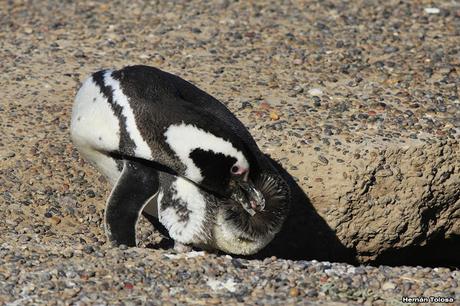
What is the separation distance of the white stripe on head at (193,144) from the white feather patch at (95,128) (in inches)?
10.8

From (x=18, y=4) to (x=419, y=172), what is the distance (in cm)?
334

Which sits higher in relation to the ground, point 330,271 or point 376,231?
point 330,271

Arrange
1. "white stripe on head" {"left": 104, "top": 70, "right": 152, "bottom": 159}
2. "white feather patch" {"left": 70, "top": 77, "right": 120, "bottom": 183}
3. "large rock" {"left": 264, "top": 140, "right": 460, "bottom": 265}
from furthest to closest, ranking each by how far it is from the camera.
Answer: "large rock" {"left": 264, "top": 140, "right": 460, "bottom": 265}, "white feather patch" {"left": 70, "top": 77, "right": 120, "bottom": 183}, "white stripe on head" {"left": 104, "top": 70, "right": 152, "bottom": 159}

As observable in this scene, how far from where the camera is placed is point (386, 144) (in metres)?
5.37

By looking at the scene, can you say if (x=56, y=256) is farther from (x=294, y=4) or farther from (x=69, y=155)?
(x=294, y=4)


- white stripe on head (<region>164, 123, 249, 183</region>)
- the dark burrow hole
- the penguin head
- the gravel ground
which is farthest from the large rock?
white stripe on head (<region>164, 123, 249, 183</region>)

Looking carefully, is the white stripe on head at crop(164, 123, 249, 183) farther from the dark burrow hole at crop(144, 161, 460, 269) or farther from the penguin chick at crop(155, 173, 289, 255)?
the dark burrow hole at crop(144, 161, 460, 269)

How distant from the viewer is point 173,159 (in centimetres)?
438

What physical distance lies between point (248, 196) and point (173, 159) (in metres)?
0.35

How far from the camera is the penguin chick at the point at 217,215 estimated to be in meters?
4.44

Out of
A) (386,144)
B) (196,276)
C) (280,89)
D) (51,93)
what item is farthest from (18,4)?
(196,276)

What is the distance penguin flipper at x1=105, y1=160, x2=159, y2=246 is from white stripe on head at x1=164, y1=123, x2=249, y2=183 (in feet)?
0.63

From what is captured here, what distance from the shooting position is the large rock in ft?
17.2

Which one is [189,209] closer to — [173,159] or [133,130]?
[173,159]
